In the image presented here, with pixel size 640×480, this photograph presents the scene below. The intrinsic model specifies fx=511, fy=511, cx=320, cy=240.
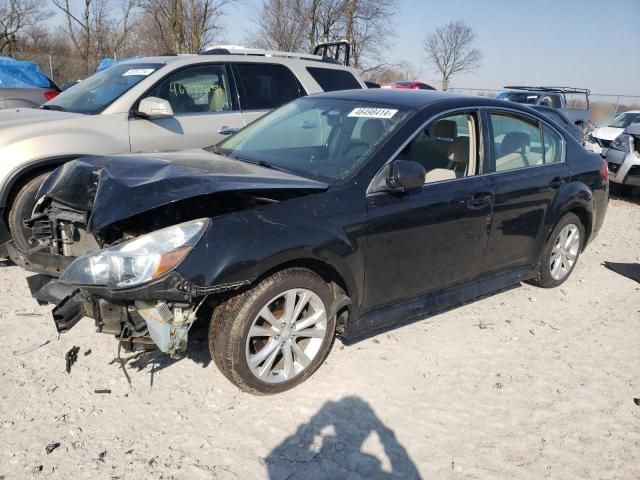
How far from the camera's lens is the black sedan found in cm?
256

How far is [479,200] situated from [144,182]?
232 centimetres

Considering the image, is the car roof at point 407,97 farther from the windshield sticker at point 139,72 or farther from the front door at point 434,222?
the windshield sticker at point 139,72

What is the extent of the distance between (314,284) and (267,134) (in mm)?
1587

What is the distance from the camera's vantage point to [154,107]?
4.88 meters

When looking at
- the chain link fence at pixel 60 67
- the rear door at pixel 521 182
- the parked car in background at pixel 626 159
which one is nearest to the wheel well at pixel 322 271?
the rear door at pixel 521 182

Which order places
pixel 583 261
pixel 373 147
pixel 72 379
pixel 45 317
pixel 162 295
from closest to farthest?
pixel 162 295
pixel 72 379
pixel 373 147
pixel 45 317
pixel 583 261

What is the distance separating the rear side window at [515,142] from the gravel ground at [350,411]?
1355 millimetres

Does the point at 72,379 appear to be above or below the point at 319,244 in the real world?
below

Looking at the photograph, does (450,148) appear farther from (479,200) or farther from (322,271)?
(322,271)

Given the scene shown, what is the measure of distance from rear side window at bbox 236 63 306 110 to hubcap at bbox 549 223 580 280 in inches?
135

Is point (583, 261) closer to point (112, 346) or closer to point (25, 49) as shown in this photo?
point (112, 346)

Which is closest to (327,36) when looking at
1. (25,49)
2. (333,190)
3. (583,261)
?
(25,49)

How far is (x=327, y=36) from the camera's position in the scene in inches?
1372

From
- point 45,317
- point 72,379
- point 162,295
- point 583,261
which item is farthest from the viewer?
point 583,261
